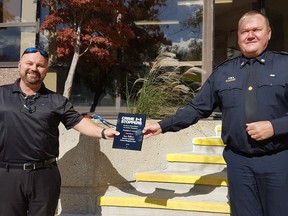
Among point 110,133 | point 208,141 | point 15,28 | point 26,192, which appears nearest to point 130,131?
point 110,133

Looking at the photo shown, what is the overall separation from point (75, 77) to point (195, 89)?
2.20m

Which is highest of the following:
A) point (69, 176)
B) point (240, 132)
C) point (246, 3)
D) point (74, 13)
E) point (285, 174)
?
point (246, 3)

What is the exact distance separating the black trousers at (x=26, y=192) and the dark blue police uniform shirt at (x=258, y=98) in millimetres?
1265

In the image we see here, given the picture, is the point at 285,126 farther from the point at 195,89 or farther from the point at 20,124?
the point at 195,89

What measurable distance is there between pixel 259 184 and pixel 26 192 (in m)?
1.52

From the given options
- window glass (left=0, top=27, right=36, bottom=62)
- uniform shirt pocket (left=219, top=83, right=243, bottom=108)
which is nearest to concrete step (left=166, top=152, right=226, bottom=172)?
uniform shirt pocket (left=219, top=83, right=243, bottom=108)

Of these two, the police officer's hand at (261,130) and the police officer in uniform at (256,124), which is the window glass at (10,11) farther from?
the police officer's hand at (261,130)

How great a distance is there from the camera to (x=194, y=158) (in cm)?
464

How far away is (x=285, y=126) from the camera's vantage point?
243 cm

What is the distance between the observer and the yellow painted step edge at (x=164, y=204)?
148 inches

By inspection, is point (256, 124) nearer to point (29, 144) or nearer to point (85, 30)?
point (29, 144)

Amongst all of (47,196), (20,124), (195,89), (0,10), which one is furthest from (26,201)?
(0,10)

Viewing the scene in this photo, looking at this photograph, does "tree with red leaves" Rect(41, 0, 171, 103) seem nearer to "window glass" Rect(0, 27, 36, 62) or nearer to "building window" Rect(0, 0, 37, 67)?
"building window" Rect(0, 0, 37, 67)

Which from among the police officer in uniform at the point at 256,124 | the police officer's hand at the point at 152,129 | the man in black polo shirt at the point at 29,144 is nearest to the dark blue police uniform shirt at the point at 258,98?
the police officer in uniform at the point at 256,124
